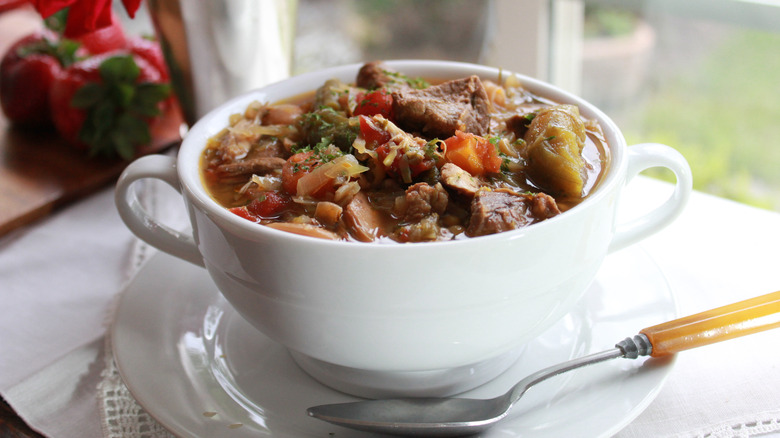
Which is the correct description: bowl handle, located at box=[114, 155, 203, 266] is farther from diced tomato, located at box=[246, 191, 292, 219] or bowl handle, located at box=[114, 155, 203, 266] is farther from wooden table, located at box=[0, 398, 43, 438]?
wooden table, located at box=[0, 398, 43, 438]

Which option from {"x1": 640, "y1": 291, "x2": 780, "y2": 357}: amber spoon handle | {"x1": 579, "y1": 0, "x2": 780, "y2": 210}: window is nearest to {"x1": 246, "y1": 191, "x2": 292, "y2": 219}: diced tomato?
{"x1": 640, "y1": 291, "x2": 780, "y2": 357}: amber spoon handle

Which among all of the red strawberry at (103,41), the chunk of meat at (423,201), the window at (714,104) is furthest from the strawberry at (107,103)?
the window at (714,104)

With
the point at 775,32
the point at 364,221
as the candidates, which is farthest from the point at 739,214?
the point at 364,221

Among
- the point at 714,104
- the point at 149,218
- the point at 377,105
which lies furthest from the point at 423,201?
the point at 714,104

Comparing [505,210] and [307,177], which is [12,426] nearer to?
[307,177]

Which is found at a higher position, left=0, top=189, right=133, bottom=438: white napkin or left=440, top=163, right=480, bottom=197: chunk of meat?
left=440, top=163, right=480, bottom=197: chunk of meat

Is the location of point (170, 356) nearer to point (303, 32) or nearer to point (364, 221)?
point (364, 221)

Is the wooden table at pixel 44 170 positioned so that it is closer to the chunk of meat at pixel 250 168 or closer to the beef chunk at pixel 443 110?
the chunk of meat at pixel 250 168
